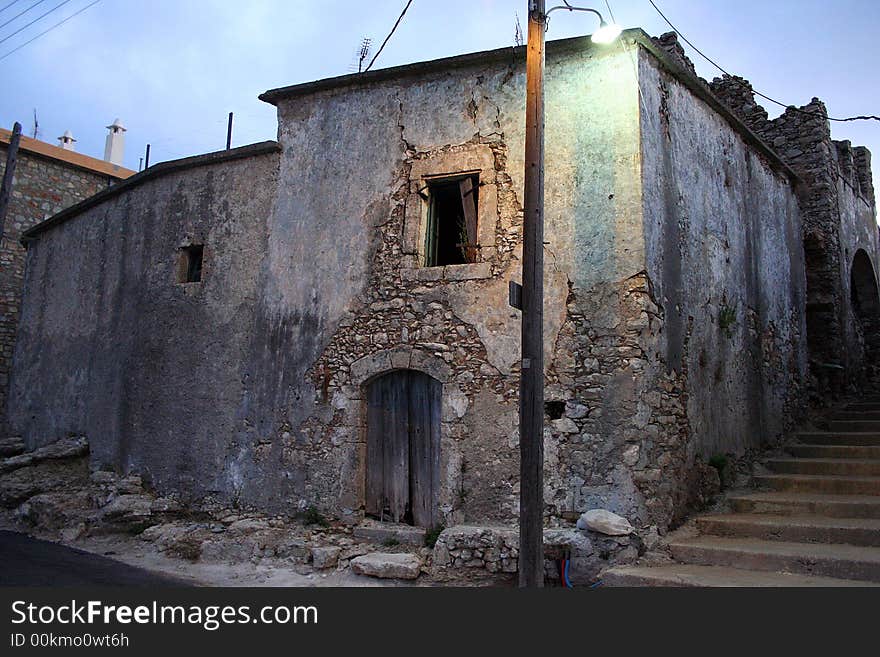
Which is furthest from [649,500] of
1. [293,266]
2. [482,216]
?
[293,266]

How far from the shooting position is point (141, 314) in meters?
10.4

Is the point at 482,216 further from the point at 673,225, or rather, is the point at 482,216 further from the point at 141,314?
the point at 141,314

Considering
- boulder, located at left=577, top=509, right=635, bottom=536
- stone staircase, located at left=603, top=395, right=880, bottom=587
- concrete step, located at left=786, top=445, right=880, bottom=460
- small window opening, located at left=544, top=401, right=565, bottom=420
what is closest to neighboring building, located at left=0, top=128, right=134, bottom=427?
small window opening, located at left=544, top=401, right=565, bottom=420

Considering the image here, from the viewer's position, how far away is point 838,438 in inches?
372

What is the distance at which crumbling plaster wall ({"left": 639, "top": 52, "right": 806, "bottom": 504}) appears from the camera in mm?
7184

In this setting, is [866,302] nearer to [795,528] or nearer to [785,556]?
[795,528]

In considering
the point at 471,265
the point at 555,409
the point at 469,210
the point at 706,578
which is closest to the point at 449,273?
the point at 471,265

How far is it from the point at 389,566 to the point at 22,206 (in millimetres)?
14700

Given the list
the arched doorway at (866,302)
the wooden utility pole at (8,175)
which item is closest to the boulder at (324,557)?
the wooden utility pole at (8,175)

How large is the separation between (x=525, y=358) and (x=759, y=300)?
218 inches

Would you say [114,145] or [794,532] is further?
[114,145]

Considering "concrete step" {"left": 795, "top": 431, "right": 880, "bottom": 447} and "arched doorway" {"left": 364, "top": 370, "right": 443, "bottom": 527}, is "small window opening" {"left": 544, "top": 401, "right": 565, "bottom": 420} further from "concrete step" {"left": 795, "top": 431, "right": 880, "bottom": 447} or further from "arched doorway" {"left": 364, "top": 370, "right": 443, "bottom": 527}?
"concrete step" {"left": 795, "top": 431, "right": 880, "bottom": 447}

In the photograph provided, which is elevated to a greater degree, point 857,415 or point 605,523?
point 857,415

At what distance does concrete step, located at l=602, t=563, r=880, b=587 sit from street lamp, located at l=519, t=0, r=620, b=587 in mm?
1000
